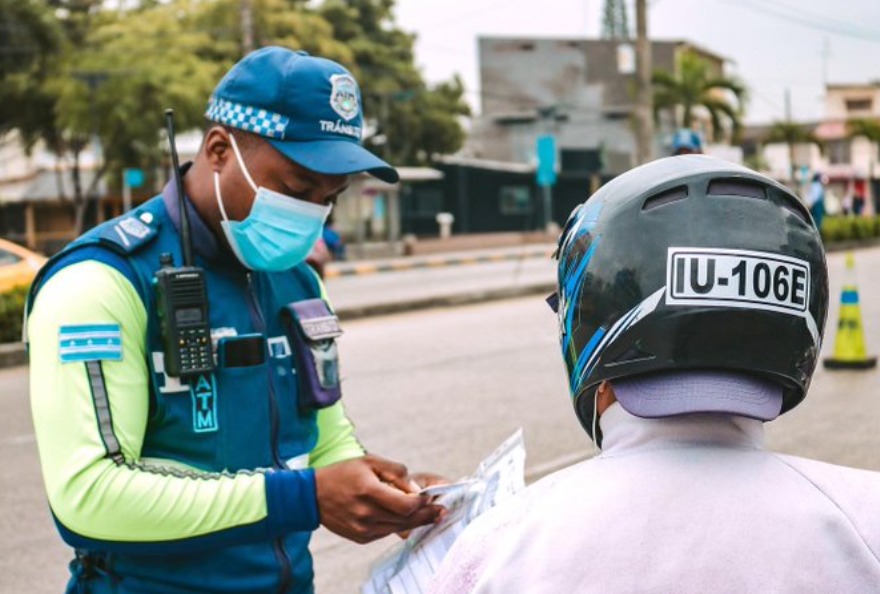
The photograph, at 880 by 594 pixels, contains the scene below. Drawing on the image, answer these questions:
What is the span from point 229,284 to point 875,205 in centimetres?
7931

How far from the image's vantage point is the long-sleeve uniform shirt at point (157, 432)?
1732 millimetres

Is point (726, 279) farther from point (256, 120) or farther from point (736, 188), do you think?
point (256, 120)

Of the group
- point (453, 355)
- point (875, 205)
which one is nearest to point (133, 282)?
point (453, 355)

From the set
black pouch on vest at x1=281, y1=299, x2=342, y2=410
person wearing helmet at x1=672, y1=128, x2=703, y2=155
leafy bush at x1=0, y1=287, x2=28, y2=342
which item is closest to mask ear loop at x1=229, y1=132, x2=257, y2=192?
black pouch on vest at x1=281, y1=299, x2=342, y2=410

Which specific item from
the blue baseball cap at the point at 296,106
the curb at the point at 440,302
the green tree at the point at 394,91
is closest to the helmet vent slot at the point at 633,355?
the blue baseball cap at the point at 296,106

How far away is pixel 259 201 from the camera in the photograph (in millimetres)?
2139

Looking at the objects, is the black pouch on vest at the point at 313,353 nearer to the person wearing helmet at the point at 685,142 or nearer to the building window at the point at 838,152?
the person wearing helmet at the point at 685,142

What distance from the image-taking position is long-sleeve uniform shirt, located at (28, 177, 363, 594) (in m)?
1.73

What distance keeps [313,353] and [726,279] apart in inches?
42.9

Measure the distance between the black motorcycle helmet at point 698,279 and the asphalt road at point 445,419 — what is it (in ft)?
12.0

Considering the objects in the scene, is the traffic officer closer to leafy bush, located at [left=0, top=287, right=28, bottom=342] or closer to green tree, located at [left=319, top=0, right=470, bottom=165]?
leafy bush, located at [left=0, top=287, right=28, bottom=342]

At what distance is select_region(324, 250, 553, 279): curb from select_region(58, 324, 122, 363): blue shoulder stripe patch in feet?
69.9

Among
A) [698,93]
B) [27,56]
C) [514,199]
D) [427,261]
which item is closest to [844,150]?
[514,199]

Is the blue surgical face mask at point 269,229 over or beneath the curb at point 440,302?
over
